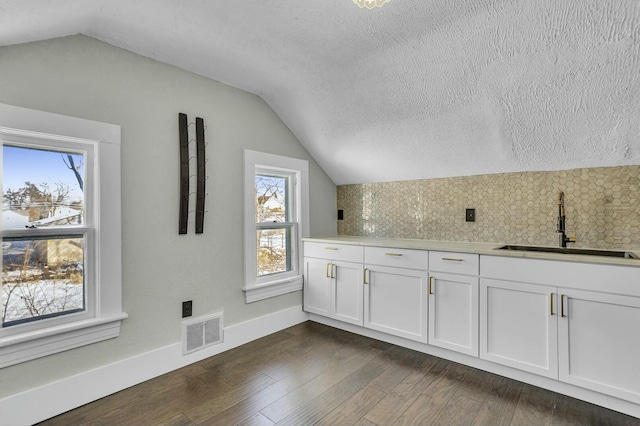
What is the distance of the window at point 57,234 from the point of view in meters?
1.76

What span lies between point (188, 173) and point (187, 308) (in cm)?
102

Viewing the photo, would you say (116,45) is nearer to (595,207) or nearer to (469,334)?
(469,334)

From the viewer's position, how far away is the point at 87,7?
5.49ft

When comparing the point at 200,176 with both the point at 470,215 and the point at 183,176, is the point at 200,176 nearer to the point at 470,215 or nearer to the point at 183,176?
the point at 183,176

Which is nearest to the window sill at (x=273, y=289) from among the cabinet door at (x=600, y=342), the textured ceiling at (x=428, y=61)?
the textured ceiling at (x=428, y=61)

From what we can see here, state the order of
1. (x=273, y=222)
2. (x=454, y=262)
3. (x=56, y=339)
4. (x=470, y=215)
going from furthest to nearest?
(x=273, y=222), (x=470, y=215), (x=454, y=262), (x=56, y=339)

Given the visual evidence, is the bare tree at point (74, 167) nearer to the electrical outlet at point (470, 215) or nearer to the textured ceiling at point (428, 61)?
the textured ceiling at point (428, 61)

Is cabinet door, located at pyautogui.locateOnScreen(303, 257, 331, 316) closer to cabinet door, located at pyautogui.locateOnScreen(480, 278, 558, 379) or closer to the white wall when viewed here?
the white wall

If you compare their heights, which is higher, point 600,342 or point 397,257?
point 397,257

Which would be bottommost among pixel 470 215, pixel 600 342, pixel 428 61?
pixel 600 342

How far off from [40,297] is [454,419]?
2439 millimetres

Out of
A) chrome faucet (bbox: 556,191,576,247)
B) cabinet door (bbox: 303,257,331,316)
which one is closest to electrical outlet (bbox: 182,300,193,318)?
cabinet door (bbox: 303,257,331,316)

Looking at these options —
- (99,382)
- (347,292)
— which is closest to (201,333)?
(99,382)

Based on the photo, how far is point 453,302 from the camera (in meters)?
2.38
